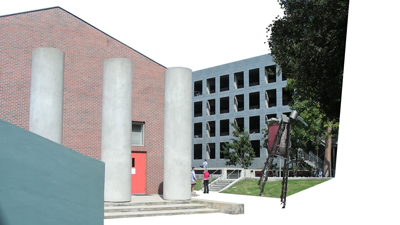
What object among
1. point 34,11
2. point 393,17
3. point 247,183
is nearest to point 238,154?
point 247,183

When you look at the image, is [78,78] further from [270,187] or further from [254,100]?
[254,100]

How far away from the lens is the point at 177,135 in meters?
17.0

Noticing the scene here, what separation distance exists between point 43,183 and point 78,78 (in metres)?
14.9

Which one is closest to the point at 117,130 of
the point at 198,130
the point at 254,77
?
the point at 254,77

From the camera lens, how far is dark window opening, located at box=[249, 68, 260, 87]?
58441 mm

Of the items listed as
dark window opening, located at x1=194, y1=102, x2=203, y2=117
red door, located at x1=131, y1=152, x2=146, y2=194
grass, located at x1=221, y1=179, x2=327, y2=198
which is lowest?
grass, located at x1=221, y1=179, x2=327, y2=198

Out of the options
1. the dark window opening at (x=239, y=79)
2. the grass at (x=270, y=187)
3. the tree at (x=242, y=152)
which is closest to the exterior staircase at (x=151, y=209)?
the grass at (x=270, y=187)

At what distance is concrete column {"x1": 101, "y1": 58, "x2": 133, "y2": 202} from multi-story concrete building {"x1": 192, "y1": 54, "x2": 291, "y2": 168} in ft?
128

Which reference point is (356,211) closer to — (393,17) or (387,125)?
(387,125)

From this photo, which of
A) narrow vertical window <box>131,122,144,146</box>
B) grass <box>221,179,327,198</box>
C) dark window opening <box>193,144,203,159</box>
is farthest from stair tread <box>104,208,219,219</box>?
dark window opening <box>193,144,203,159</box>

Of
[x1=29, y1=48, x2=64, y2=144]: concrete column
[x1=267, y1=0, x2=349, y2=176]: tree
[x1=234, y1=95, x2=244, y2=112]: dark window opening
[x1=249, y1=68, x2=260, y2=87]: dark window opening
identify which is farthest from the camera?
[x1=234, y1=95, x2=244, y2=112]: dark window opening

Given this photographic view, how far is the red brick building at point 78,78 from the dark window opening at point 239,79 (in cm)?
3749

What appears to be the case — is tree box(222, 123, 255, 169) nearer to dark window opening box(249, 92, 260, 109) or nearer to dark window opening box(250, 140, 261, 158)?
dark window opening box(250, 140, 261, 158)

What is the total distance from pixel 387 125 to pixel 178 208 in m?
7.93
